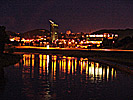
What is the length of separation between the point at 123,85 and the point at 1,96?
31.9ft

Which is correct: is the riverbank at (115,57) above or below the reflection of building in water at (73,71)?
above

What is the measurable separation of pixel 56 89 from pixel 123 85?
549cm

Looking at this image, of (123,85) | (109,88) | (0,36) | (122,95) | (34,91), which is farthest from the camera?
(0,36)

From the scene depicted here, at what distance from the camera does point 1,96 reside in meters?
16.5

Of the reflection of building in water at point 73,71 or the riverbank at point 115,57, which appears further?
the riverbank at point 115,57

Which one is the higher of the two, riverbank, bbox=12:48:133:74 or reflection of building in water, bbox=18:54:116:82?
riverbank, bbox=12:48:133:74

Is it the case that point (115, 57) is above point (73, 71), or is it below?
above

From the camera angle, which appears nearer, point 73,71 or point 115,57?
point 73,71

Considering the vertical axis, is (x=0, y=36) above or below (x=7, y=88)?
above

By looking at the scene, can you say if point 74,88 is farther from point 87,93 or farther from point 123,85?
point 123,85

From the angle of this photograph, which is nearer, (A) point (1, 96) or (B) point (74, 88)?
(A) point (1, 96)

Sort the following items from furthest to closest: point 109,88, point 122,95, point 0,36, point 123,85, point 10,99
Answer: point 0,36
point 123,85
point 109,88
point 122,95
point 10,99

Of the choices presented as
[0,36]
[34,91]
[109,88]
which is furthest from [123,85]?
[0,36]

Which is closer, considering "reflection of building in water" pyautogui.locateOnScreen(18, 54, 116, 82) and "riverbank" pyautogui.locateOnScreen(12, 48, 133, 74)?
"reflection of building in water" pyautogui.locateOnScreen(18, 54, 116, 82)
